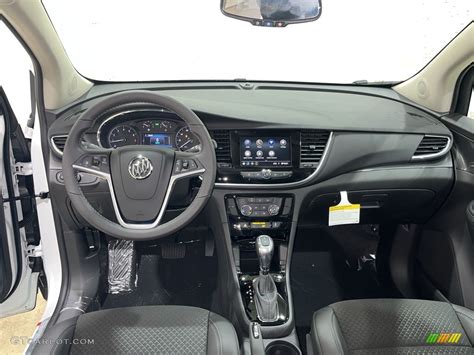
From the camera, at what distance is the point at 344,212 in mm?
1764

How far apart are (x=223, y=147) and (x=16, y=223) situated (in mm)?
876

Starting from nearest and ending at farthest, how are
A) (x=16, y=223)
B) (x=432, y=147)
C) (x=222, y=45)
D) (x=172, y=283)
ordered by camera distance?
(x=16, y=223) < (x=432, y=147) < (x=222, y=45) < (x=172, y=283)

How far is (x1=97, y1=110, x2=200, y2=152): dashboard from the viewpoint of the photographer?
157 cm

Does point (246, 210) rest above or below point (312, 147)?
below

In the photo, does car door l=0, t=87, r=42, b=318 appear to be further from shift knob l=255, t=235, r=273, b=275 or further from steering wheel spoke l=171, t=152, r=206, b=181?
shift knob l=255, t=235, r=273, b=275

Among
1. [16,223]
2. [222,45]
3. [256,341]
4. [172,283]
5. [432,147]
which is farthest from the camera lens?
[172,283]

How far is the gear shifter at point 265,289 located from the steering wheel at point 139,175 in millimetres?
380

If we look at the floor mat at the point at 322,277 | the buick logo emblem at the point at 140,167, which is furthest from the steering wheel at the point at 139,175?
the floor mat at the point at 322,277

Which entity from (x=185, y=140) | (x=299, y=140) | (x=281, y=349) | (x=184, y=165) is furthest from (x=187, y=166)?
(x=281, y=349)

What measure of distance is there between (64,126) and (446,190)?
64.6 inches

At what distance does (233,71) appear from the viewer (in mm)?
2090

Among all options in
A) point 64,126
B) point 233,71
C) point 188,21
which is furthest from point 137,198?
point 188,21

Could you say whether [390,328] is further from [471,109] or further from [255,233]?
[471,109]

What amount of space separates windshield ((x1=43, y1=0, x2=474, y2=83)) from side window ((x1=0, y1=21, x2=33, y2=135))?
0.28 m
